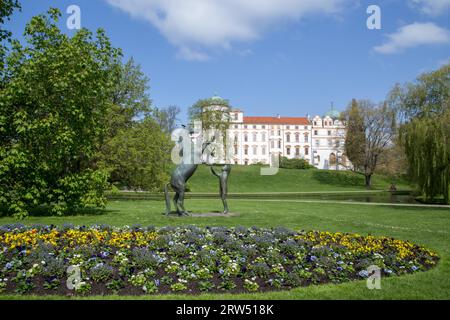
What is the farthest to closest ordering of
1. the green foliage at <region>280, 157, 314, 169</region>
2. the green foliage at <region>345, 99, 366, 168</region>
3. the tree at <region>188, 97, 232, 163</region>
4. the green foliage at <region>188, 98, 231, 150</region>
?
the green foliage at <region>280, 157, 314, 169</region> < the green foliage at <region>188, 98, 231, 150</region> < the tree at <region>188, 97, 232, 163</region> < the green foliage at <region>345, 99, 366, 168</region>

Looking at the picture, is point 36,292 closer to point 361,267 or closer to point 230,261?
point 230,261

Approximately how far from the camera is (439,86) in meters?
32.0

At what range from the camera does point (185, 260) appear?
7664 mm

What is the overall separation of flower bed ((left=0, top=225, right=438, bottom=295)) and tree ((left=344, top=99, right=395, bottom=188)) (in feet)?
155

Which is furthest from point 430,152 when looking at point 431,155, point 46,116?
point 46,116

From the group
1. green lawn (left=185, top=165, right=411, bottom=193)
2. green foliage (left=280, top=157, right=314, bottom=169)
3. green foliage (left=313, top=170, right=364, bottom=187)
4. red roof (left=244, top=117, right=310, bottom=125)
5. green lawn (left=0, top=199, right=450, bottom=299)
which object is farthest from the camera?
red roof (left=244, top=117, right=310, bottom=125)

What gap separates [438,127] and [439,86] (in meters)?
10.4

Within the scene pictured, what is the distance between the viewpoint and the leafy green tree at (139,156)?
88.6ft

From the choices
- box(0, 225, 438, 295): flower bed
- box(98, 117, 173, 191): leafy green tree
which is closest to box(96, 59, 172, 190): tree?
box(98, 117, 173, 191): leafy green tree

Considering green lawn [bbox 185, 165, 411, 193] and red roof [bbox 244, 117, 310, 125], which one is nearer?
green lawn [bbox 185, 165, 411, 193]

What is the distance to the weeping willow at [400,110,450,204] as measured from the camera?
23422 millimetres

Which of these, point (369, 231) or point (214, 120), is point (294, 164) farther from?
point (369, 231)

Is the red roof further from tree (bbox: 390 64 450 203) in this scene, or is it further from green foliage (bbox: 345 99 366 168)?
tree (bbox: 390 64 450 203)
